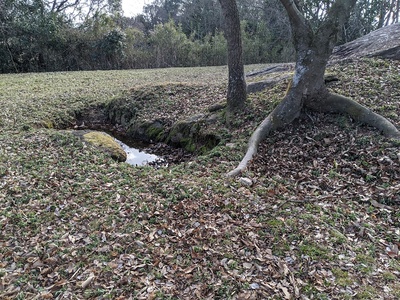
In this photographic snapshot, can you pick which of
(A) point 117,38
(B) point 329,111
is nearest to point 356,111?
(B) point 329,111

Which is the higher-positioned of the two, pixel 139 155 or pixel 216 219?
pixel 216 219

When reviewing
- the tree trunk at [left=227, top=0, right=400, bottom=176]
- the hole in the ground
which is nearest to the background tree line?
the hole in the ground

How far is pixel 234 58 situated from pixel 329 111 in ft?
5.95

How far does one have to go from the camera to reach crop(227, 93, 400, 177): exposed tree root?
13.3 ft

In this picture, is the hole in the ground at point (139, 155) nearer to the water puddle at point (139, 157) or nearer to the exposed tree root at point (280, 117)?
the water puddle at point (139, 157)

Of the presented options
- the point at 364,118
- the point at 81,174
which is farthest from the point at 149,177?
the point at 364,118

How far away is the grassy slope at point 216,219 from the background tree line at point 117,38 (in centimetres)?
1215

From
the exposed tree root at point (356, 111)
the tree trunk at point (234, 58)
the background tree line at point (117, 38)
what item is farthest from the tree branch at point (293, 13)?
the background tree line at point (117, 38)

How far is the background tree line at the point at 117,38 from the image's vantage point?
1497cm

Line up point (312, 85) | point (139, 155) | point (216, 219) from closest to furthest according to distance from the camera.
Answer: point (216, 219), point (312, 85), point (139, 155)

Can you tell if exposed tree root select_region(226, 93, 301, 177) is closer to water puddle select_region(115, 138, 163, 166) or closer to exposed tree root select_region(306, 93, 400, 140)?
exposed tree root select_region(306, 93, 400, 140)

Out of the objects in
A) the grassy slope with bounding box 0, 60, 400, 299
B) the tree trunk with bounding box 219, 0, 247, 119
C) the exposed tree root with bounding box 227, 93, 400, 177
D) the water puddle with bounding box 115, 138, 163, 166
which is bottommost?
the water puddle with bounding box 115, 138, 163, 166

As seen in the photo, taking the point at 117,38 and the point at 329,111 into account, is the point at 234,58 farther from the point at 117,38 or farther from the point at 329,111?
the point at 117,38

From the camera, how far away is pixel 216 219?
3.09 m
